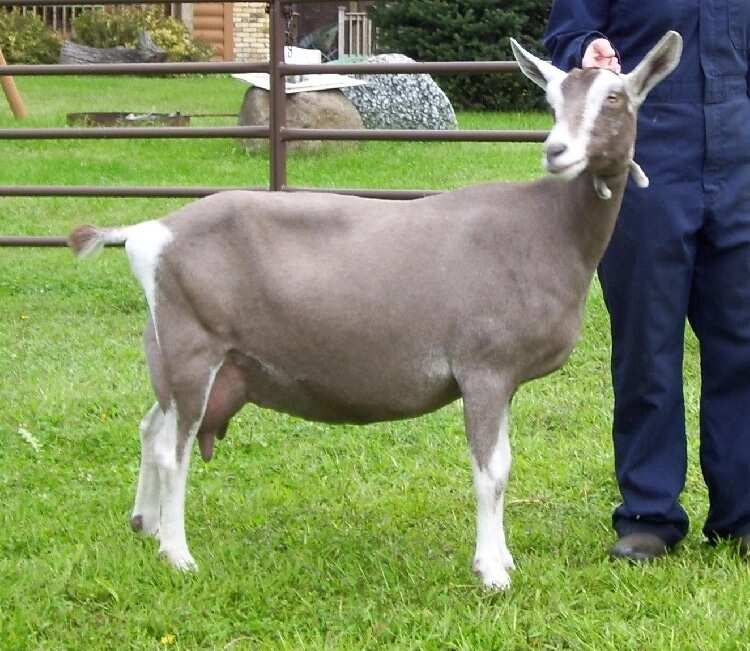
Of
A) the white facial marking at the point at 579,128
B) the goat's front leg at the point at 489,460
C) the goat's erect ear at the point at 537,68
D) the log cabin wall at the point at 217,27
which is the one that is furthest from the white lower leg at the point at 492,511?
the log cabin wall at the point at 217,27

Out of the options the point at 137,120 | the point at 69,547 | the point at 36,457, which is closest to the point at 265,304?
the point at 69,547

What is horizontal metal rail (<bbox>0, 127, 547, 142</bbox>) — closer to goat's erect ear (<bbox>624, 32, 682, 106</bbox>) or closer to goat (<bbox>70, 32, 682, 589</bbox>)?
goat (<bbox>70, 32, 682, 589</bbox>)

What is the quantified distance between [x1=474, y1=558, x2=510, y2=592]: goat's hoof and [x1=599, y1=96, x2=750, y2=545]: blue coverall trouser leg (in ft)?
Result: 1.93

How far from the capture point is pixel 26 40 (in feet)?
78.9

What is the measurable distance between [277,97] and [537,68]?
4185 millimetres

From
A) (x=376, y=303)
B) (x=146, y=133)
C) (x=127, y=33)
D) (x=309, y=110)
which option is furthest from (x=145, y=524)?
(x=127, y=33)

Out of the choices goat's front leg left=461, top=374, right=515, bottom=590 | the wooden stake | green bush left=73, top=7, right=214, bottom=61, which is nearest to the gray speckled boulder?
the wooden stake

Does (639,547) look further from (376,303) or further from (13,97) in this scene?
(13,97)

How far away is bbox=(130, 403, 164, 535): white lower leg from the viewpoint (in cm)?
429

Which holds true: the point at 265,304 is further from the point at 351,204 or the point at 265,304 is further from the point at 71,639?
the point at 71,639

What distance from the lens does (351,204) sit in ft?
13.5

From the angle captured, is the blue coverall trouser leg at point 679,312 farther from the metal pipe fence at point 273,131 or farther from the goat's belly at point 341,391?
the metal pipe fence at point 273,131

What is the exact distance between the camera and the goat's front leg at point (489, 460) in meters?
3.90

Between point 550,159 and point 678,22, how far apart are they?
771 mm
